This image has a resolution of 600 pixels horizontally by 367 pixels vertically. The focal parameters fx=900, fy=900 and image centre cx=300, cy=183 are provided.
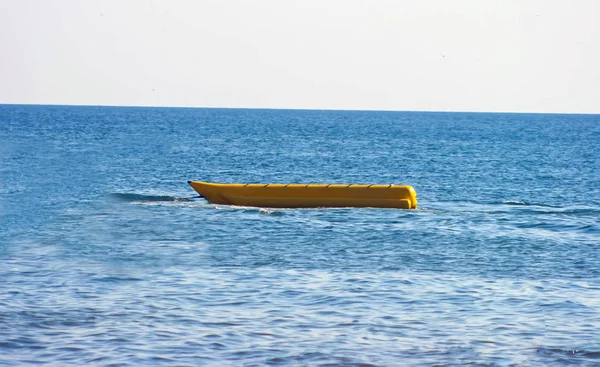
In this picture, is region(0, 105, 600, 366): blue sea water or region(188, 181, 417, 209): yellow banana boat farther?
region(188, 181, 417, 209): yellow banana boat

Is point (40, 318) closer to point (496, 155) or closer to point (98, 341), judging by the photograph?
point (98, 341)

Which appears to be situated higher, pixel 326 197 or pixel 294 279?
pixel 326 197

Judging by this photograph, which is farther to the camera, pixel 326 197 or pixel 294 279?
pixel 326 197

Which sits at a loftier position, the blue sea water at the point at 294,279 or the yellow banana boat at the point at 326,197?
the yellow banana boat at the point at 326,197

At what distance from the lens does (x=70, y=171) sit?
60.7 meters

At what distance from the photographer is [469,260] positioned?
25.9 m

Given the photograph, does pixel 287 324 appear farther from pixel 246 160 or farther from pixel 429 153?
pixel 429 153

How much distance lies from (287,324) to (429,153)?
7112 cm

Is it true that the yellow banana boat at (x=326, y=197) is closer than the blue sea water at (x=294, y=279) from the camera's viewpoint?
No

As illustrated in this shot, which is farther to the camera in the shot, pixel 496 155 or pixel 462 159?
pixel 496 155

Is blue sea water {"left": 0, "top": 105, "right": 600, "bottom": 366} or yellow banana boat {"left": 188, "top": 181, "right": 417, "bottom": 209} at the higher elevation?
yellow banana boat {"left": 188, "top": 181, "right": 417, "bottom": 209}

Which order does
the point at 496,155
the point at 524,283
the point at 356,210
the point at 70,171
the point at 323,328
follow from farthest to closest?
the point at 496,155 → the point at 70,171 → the point at 356,210 → the point at 524,283 → the point at 323,328

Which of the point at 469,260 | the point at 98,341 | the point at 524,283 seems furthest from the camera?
the point at 469,260

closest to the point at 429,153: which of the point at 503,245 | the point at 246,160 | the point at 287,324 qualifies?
the point at 246,160
